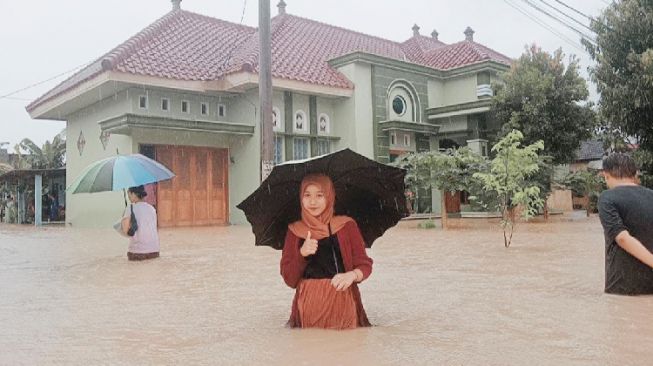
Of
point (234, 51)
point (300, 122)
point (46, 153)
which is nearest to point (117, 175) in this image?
point (300, 122)

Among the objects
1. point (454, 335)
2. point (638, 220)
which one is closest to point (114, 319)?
point (454, 335)

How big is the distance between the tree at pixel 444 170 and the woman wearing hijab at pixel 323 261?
10788 millimetres

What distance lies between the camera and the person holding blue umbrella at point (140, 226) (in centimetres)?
908

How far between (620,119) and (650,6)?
7.38 feet

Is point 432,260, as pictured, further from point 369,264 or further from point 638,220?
point 369,264

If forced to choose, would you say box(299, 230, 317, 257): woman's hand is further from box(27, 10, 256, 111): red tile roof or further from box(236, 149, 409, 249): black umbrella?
box(27, 10, 256, 111): red tile roof

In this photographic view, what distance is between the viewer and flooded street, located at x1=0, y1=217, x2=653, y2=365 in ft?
12.7

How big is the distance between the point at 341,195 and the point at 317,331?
107 centimetres

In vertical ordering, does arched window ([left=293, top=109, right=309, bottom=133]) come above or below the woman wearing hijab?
above

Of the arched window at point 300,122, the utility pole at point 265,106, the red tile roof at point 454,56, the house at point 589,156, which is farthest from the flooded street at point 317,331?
the house at point 589,156

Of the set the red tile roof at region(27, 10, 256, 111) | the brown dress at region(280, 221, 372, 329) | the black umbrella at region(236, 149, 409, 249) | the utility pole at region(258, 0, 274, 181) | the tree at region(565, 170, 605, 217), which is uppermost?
the red tile roof at region(27, 10, 256, 111)

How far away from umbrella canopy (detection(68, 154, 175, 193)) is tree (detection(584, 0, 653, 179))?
352 inches

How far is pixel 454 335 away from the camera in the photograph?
4340mm

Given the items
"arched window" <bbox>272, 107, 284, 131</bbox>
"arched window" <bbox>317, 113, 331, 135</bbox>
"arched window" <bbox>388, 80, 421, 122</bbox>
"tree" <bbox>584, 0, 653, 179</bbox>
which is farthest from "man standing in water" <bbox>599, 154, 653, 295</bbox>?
"arched window" <bbox>388, 80, 421, 122</bbox>
